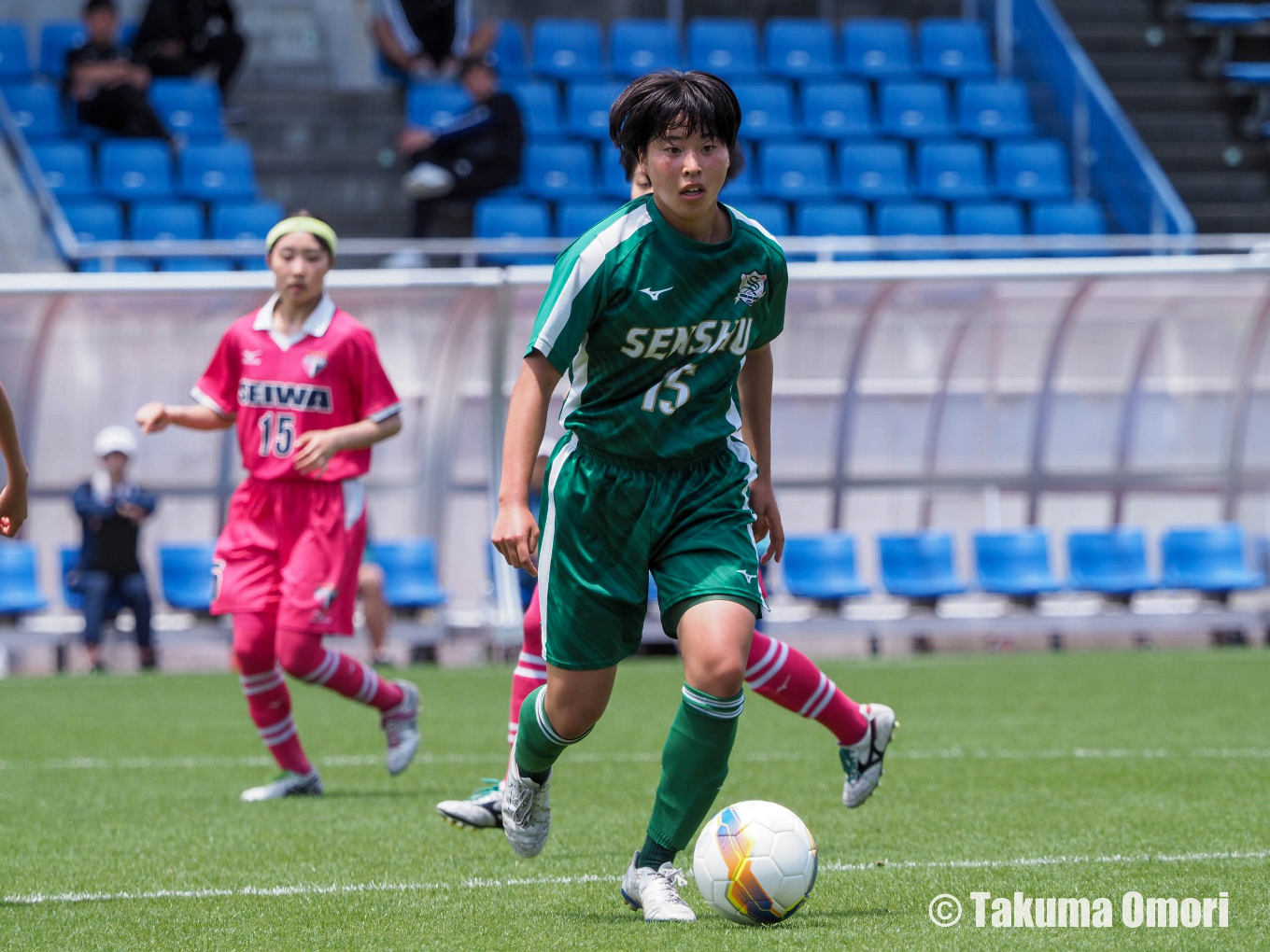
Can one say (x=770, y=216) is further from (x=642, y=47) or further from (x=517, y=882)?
(x=517, y=882)

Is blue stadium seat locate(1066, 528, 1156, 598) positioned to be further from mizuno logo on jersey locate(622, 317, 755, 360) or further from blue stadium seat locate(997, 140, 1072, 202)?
mizuno logo on jersey locate(622, 317, 755, 360)

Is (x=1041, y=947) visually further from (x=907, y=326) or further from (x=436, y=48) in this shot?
(x=436, y=48)

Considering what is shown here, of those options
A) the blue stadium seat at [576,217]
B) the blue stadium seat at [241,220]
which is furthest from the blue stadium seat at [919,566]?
the blue stadium seat at [241,220]

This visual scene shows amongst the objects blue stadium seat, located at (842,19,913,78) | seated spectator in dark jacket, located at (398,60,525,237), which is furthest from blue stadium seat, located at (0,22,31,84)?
blue stadium seat, located at (842,19,913,78)

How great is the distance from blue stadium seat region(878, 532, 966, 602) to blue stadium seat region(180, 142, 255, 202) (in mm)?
7625

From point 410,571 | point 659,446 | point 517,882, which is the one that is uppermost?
point 659,446

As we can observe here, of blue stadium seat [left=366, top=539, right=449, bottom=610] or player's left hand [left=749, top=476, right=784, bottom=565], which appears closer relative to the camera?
player's left hand [left=749, top=476, right=784, bottom=565]

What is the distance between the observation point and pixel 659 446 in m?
4.36

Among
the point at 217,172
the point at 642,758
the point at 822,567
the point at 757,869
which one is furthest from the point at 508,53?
the point at 757,869

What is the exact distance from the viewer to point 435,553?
15469mm

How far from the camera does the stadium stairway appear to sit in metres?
20.5

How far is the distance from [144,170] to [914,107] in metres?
8.55

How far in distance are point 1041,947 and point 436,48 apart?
17.4m

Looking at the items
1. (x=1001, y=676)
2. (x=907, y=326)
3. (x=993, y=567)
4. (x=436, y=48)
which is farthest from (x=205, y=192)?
(x=1001, y=676)
